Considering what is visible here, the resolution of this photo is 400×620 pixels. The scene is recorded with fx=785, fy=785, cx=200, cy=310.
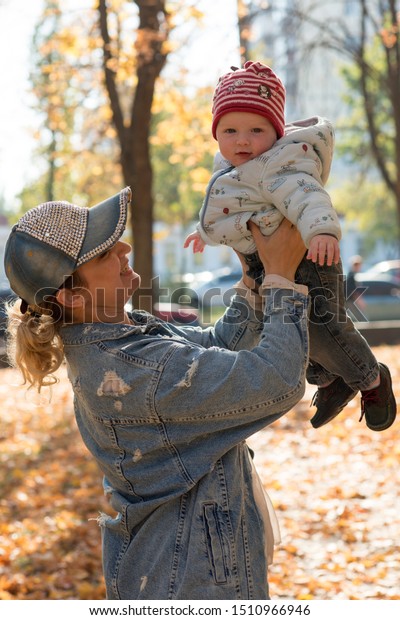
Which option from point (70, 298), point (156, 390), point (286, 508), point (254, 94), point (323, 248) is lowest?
point (286, 508)

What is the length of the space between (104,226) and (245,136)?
57 centimetres

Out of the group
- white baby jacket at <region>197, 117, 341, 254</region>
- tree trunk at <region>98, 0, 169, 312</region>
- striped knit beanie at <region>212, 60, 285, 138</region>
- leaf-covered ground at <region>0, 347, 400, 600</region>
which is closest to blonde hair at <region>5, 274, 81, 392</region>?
leaf-covered ground at <region>0, 347, 400, 600</region>

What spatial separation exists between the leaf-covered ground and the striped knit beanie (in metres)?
1.21

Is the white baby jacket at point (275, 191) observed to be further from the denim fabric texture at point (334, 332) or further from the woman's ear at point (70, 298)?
the woman's ear at point (70, 298)

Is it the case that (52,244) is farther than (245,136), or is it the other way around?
(245,136)

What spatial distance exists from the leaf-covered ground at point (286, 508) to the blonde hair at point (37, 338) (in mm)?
344

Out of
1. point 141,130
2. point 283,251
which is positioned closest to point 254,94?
point 283,251

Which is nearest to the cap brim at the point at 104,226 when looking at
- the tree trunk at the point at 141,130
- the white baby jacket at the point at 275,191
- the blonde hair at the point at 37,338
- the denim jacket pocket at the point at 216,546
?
the blonde hair at the point at 37,338

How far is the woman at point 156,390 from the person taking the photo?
2.19 metres

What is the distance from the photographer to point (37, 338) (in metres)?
2.36

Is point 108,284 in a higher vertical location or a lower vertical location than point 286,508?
higher

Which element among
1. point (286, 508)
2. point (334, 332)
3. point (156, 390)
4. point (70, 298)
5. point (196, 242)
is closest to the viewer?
point (156, 390)

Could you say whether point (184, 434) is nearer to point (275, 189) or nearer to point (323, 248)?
point (323, 248)

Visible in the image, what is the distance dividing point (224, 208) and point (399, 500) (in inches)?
185
